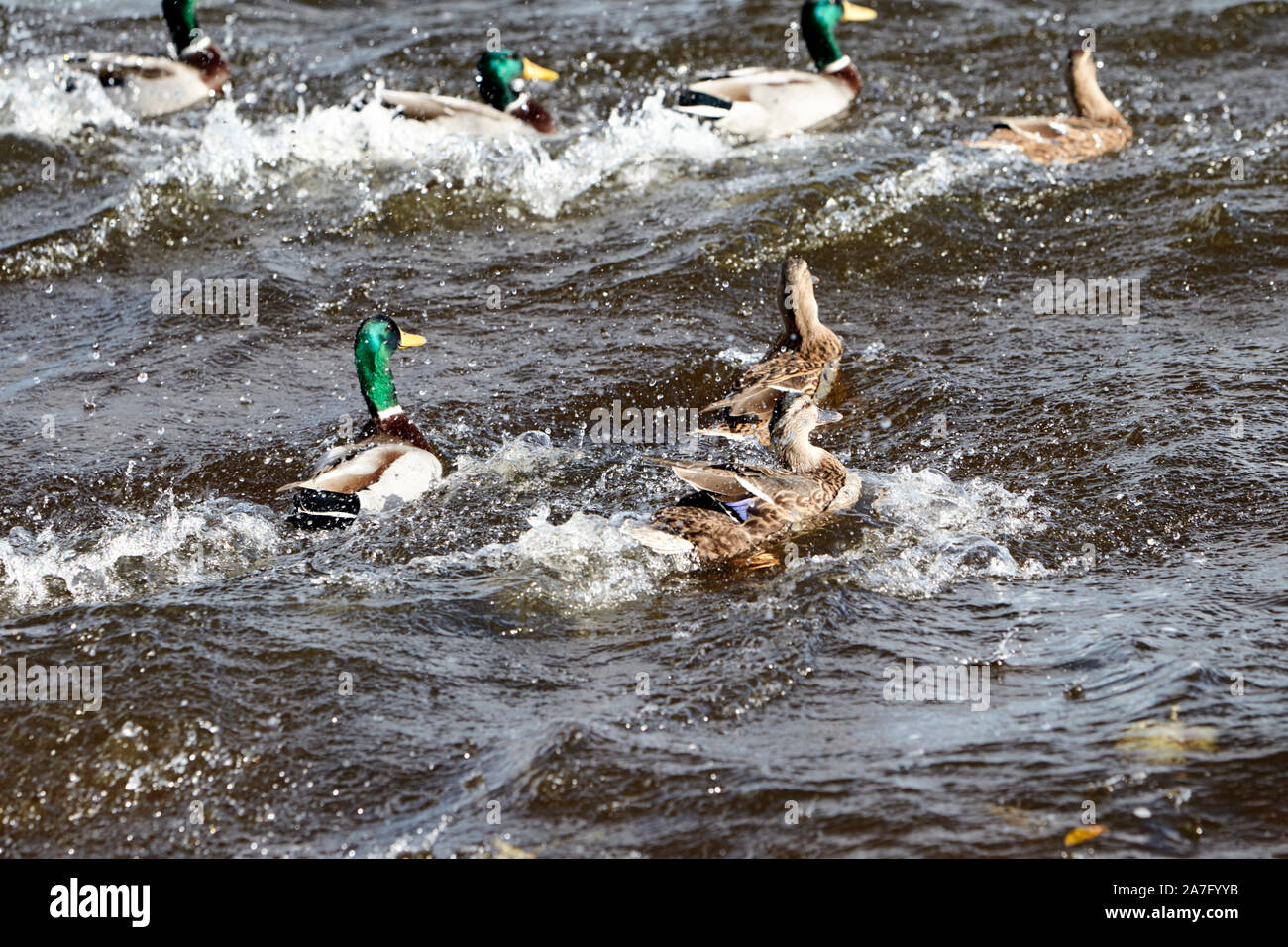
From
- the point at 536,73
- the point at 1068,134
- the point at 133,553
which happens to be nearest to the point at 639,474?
the point at 133,553

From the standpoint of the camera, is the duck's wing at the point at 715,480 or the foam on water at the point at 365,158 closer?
the duck's wing at the point at 715,480

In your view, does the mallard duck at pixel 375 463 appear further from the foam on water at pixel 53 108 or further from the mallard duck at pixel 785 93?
the foam on water at pixel 53 108

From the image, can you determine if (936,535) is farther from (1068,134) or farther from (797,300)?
(1068,134)

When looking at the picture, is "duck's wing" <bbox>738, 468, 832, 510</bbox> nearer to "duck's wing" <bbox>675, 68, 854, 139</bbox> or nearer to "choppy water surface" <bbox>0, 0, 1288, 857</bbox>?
"choppy water surface" <bbox>0, 0, 1288, 857</bbox>

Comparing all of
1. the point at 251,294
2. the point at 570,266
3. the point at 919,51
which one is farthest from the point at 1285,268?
the point at 251,294

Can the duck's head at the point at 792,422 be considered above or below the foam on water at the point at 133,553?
above

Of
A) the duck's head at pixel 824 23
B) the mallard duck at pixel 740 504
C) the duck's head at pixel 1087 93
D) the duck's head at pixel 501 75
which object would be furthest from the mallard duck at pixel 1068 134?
the mallard duck at pixel 740 504

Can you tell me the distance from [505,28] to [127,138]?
389 centimetres

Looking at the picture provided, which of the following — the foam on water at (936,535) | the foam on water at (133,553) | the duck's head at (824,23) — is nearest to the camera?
the foam on water at (936,535)

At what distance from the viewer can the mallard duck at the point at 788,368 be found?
6.65 meters

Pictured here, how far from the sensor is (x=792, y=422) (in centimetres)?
602

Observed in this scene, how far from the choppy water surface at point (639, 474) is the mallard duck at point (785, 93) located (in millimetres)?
324

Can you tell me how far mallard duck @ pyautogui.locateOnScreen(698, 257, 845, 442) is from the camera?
665cm

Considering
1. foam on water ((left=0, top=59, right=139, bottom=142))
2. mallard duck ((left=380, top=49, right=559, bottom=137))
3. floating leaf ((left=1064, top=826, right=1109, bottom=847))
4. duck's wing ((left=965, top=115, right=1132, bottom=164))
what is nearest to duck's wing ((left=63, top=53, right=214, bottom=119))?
foam on water ((left=0, top=59, right=139, bottom=142))
